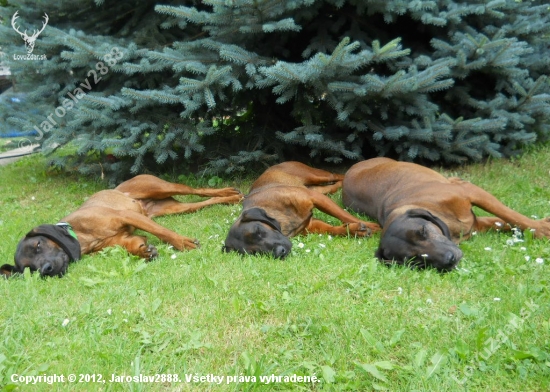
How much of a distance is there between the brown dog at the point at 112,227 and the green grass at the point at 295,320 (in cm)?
20

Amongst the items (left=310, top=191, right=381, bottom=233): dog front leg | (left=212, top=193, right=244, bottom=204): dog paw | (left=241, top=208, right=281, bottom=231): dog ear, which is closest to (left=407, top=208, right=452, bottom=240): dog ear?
(left=310, top=191, right=381, bottom=233): dog front leg

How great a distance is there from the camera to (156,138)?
23.0 ft

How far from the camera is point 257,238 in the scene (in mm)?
4895

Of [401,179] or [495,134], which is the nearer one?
[401,179]

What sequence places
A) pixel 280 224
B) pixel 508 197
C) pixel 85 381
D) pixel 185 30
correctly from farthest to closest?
pixel 185 30 < pixel 508 197 < pixel 280 224 < pixel 85 381

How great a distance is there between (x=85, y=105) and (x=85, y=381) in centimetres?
499

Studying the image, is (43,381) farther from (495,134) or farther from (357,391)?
(495,134)

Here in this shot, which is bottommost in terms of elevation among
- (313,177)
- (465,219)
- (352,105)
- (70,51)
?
(313,177)

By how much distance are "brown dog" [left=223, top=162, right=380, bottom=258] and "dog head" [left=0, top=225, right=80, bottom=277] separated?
1.50 meters

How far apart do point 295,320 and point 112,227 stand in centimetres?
304

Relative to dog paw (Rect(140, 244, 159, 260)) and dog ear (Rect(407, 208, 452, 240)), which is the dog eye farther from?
dog paw (Rect(140, 244, 159, 260))

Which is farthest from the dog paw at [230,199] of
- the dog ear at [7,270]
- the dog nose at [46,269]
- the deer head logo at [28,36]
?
the deer head logo at [28,36]

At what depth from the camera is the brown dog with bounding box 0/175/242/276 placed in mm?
4852

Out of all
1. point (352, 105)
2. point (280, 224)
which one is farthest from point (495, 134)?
point (280, 224)
